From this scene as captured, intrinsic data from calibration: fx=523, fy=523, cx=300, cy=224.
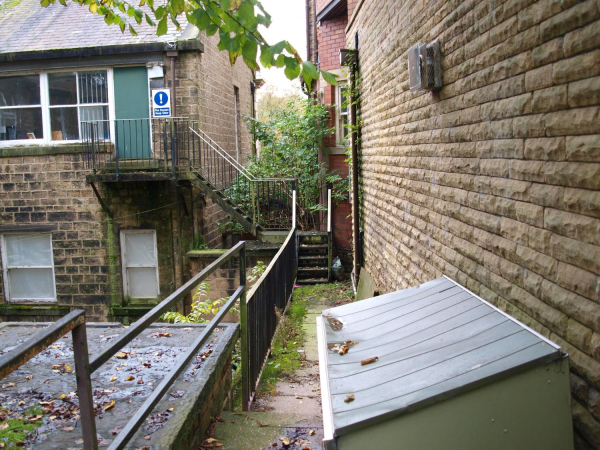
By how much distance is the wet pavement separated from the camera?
9.64 ft

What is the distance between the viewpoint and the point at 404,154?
527 cm

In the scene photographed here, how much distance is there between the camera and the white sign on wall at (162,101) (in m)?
11.9

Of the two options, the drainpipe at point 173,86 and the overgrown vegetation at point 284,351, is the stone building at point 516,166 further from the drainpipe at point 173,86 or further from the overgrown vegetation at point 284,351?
the drainpipe at point 173,86

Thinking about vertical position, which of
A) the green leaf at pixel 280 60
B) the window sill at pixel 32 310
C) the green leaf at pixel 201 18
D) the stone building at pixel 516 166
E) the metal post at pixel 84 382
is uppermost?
the green leaf at pixel 201 18

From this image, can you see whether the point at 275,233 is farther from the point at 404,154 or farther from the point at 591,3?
the point at 591,3

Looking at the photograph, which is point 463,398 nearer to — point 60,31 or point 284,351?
point 284,351

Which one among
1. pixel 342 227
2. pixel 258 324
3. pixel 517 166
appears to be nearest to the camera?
pixel 517 166

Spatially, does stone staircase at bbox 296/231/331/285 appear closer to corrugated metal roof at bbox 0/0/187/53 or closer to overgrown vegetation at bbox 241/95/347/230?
overgrown vegetation at bbox 241/95/347/230

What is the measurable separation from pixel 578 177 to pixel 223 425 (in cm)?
284

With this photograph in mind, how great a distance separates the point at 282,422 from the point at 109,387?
4.18 ft

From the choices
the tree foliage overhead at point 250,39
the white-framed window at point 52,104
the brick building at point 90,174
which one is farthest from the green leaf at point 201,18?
the white-framed window at point 52,104

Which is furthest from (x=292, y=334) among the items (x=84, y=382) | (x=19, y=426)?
(x=84, y=382)

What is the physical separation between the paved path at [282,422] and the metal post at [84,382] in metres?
1.61

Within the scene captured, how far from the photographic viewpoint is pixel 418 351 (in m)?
2.56
